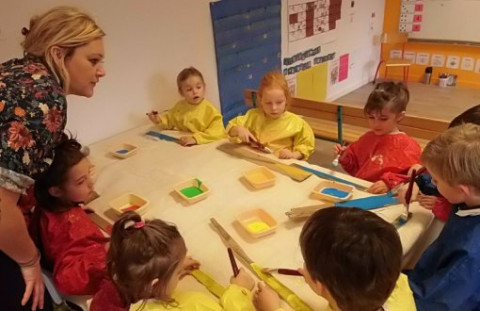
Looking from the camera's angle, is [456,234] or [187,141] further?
[187,141]

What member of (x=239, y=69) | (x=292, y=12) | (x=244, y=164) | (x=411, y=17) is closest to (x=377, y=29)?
(x=411, y=17)

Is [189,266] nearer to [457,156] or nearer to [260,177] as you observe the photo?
[260,177]

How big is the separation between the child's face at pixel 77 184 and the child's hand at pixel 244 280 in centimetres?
56

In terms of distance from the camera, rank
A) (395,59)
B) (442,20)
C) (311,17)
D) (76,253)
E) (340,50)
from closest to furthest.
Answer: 1. (76,253)
2. (311,17)
3. (340,50)
4. (442,20)
5. (395,59)

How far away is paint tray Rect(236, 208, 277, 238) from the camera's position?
1208 millimetres

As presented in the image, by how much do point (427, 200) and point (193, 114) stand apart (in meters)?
1.34

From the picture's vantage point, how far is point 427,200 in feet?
4.24

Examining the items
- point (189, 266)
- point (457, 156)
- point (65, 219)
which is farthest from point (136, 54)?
point (457, 156)

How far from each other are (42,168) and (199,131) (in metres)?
1.22

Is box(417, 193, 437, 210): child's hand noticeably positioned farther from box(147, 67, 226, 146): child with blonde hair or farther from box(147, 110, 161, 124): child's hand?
box(147, 110, 161, 124): child's hand

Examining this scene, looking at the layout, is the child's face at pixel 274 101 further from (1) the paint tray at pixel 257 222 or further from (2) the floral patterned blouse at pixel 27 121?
(2) the floral patterned blouse at pixel 27 121

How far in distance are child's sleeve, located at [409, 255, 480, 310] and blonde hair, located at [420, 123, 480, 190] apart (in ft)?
0.64

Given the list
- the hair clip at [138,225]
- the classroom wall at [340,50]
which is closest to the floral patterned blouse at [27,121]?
the hair clip at [138,225]

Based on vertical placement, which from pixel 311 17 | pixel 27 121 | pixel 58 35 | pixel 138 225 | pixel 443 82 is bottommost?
pixel 443 82
